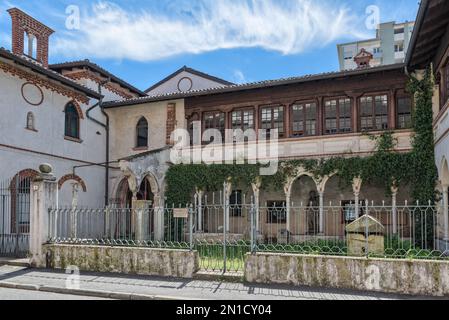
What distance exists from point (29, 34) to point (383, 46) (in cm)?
5890

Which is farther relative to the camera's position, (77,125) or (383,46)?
(383,46)

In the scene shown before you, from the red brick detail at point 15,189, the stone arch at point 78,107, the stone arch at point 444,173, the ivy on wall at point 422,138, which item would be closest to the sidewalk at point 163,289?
the red brick detail at point 15,189

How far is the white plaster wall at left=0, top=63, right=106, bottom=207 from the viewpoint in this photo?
15.8 m

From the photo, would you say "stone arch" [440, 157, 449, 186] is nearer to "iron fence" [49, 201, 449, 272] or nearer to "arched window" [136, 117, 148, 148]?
"iron fence" [49, 201, 449, 272]

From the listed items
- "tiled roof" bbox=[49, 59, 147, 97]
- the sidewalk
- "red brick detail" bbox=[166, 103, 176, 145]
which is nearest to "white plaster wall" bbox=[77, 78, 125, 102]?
"tiled roof" bbox=[49, 59, 147, 97]

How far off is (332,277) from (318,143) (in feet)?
30.7

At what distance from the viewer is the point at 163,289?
878cm

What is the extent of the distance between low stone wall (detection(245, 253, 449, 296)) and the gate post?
589cm

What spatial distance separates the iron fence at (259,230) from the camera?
10.1 m

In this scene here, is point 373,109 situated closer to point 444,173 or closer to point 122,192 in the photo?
point 444,173

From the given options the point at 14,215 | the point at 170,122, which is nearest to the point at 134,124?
the point at 170,122

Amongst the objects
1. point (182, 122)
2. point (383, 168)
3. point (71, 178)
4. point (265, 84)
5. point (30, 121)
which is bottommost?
point (71, 178)

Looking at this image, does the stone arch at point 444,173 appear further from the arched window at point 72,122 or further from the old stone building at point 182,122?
the arched window at point 72,122

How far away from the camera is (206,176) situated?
19.2m
